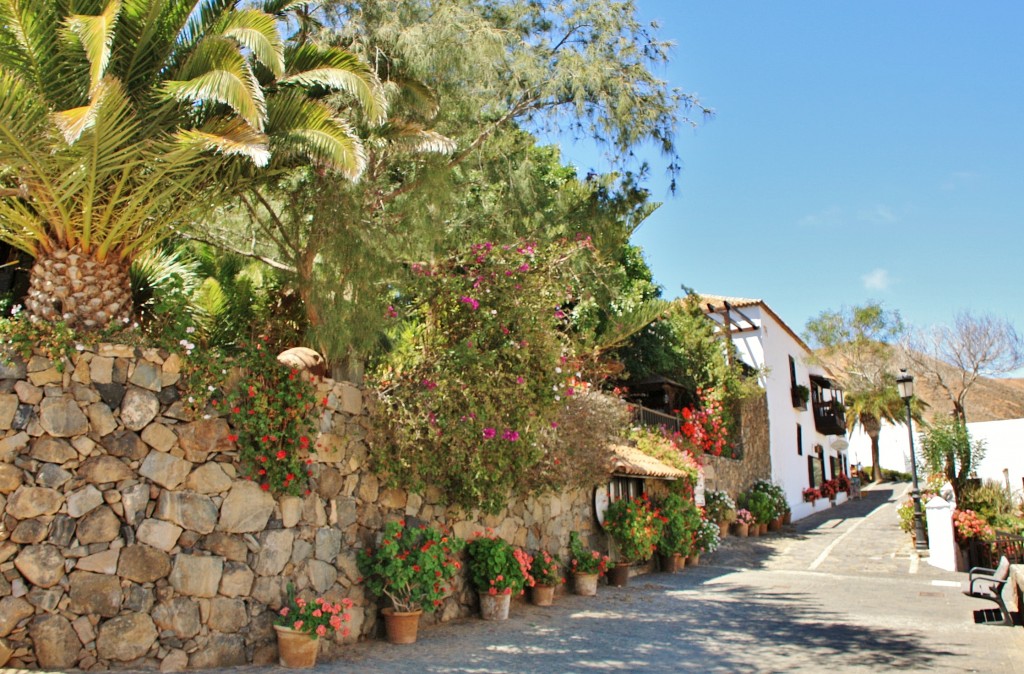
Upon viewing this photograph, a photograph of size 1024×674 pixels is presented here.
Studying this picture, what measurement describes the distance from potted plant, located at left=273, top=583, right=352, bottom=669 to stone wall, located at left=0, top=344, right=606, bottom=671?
7.2 inches

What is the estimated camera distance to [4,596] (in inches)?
230

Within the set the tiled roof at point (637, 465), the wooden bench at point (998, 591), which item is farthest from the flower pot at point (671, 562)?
the wooden bench at point (998, 591)

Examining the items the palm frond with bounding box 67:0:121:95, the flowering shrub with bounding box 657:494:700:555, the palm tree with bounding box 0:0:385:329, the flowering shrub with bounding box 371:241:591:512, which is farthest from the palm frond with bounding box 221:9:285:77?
the flowering shrub with bounding box 657:494:700:555

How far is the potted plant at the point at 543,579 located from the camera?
34.2ft

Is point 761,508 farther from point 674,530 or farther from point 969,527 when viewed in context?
point 674,530

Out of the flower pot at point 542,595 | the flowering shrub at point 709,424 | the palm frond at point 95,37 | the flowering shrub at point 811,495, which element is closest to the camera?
the palm frond at point 95,37

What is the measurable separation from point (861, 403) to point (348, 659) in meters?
34.1

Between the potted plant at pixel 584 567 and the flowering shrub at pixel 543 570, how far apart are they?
927 mm

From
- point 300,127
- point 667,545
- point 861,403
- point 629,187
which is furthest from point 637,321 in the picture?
point 861,403

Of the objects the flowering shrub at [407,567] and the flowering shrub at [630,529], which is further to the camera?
the flowering shrub at [630,529]

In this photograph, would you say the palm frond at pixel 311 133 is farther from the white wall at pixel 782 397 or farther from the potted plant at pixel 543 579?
the white wall at pixel 782 397

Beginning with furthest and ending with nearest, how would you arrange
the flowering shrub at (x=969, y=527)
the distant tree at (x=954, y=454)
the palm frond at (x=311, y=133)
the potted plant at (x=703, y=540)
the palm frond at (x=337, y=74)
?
the distant tree at (x=954, y=454) < the potted plant at (x=703, y=540) < the flowering shrub at (x=969, y=527) < the palm frond at (x=337, y=74) < the palm frond at (x=311, y=133)

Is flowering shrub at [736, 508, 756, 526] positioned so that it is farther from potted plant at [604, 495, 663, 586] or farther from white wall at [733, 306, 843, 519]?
potted plant at [604, 495, 663, 586]

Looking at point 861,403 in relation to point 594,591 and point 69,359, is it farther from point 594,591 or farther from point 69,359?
point 69,359
